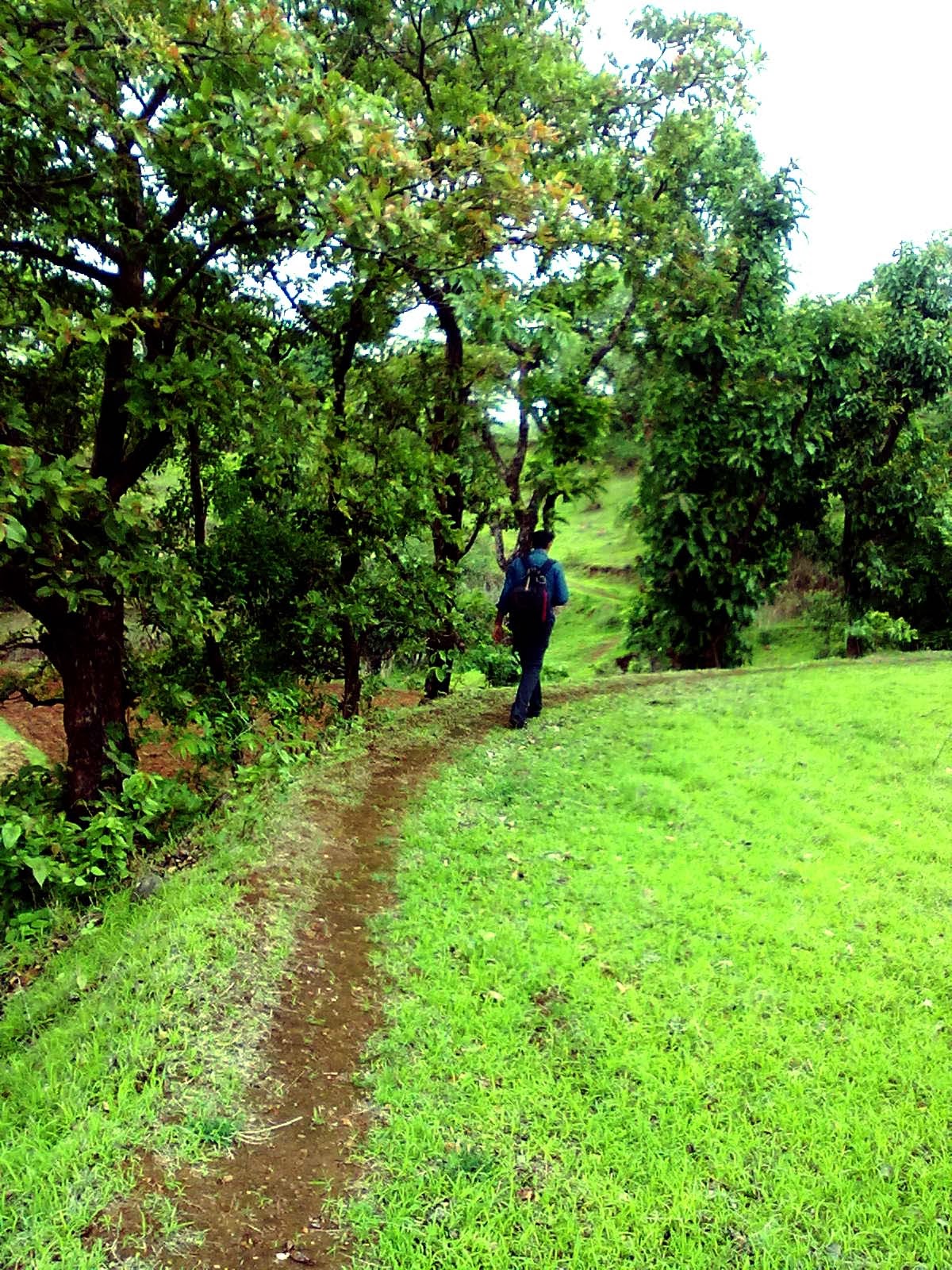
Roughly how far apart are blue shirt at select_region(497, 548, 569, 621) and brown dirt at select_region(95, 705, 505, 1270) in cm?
362

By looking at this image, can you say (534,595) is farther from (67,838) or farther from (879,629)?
(879,629)

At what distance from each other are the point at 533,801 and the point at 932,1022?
10.8 ft

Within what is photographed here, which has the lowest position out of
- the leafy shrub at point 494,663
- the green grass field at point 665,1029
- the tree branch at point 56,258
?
the green grass field at point 665,1029

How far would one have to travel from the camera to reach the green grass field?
2.88 metres

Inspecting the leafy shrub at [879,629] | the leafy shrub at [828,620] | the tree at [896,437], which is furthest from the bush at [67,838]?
the leafy shrub at [828,620]

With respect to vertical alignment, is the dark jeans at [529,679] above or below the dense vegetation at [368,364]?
below

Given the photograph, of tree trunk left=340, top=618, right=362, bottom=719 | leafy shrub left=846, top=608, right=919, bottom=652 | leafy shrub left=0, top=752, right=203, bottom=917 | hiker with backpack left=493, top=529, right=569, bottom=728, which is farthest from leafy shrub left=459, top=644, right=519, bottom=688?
leafy shrub left=846, top=608, right=919, bottom=652

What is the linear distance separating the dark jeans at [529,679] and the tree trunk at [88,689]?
3.91 m

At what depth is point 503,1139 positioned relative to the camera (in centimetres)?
317

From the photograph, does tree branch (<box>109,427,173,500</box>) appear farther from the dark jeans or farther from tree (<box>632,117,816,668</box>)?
tree (<box>632,117,816,668</box>)

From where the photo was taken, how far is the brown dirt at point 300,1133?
104 inches

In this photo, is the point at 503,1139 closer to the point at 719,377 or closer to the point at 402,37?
the point at 402,37

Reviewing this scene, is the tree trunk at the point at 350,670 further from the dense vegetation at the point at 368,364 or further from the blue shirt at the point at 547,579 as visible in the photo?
the blue shirt at the point at 547,579

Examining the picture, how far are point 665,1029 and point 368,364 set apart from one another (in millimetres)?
7842
